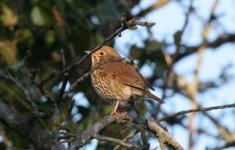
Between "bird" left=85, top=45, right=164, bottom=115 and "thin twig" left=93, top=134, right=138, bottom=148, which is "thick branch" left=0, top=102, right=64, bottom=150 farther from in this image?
"bird" left=85, top=45, right=164, bottom=115

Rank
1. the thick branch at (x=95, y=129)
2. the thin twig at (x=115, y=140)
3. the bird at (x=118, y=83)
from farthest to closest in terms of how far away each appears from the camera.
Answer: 1. the bird at (x=118, y=83)
2. the thin twig at (x=115, y=140)
3. the thick branch at (x=95, y=129)

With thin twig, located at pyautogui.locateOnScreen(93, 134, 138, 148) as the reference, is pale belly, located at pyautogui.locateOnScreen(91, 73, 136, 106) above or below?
above

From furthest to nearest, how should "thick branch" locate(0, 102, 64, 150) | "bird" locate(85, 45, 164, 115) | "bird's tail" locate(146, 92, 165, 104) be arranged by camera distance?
"bird" locate(85, 45, 164, 115), "bird's tail" locate(146, 92, 165, 104), "thick branch" locate(0, 102, 64, 150)

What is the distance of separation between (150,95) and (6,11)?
202 centimetres

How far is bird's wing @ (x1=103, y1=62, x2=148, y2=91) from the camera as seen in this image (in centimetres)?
545

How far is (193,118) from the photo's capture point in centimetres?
659

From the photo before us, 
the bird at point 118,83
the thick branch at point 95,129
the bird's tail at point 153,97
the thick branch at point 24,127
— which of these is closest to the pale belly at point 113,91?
the bird at point 118,83

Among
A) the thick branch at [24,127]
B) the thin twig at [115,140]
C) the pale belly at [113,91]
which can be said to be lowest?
the thin twig at [115,140]

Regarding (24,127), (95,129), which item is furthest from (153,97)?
(24,127)

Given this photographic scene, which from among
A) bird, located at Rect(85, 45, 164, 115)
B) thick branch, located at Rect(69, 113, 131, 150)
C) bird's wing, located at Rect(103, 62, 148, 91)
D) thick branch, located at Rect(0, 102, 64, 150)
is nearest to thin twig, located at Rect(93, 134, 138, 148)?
thick branch, located at Rect(69, 113, 131, 150)

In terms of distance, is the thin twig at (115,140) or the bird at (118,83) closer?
the thin twig at (115,140)

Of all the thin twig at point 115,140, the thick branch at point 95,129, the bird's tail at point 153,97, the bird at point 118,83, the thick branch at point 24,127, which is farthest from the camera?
the bird at point 118,83

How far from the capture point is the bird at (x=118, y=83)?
5.41 meters

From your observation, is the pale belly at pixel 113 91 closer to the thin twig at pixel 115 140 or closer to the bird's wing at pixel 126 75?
the bird's wing at pixel 126 75
